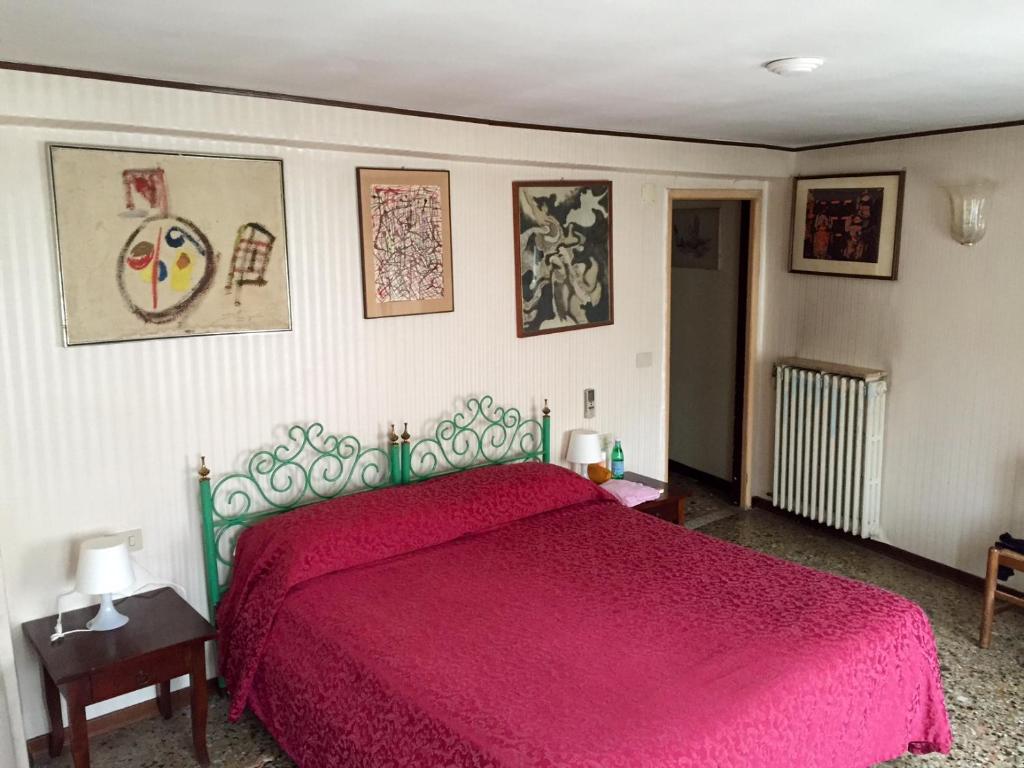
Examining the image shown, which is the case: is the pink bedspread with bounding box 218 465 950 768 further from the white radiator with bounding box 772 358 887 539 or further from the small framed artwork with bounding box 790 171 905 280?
the small framed artwork with bounding box 790 171 905 280

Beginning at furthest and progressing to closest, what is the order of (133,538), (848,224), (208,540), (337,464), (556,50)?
(848,224)
(337,464)
(208,540)
(133,538)
(556,50)

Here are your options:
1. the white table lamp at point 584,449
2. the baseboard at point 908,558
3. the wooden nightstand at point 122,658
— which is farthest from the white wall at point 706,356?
the wooden nightstand at point 122,658

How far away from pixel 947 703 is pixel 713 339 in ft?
9.75

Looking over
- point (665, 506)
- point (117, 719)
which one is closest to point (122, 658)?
point (117, 719)

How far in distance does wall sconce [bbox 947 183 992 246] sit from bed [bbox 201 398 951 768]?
208 cm

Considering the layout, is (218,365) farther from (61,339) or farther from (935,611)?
(935,611)

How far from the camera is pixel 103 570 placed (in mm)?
2766

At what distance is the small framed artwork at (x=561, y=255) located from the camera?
4168 mm

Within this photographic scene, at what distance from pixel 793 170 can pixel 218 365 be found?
143 inches

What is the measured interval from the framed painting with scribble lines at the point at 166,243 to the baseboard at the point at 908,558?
11.4ft

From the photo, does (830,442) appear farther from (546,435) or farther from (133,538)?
(133,538)

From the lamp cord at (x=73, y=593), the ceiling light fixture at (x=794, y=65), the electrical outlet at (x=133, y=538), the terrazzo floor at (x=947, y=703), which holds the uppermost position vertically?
the ceiling light fixture at (x=794, y=65)

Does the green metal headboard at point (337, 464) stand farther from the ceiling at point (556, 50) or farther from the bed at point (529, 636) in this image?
the ceiling at point (556, 50)

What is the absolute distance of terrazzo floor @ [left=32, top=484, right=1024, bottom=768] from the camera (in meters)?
2.97
